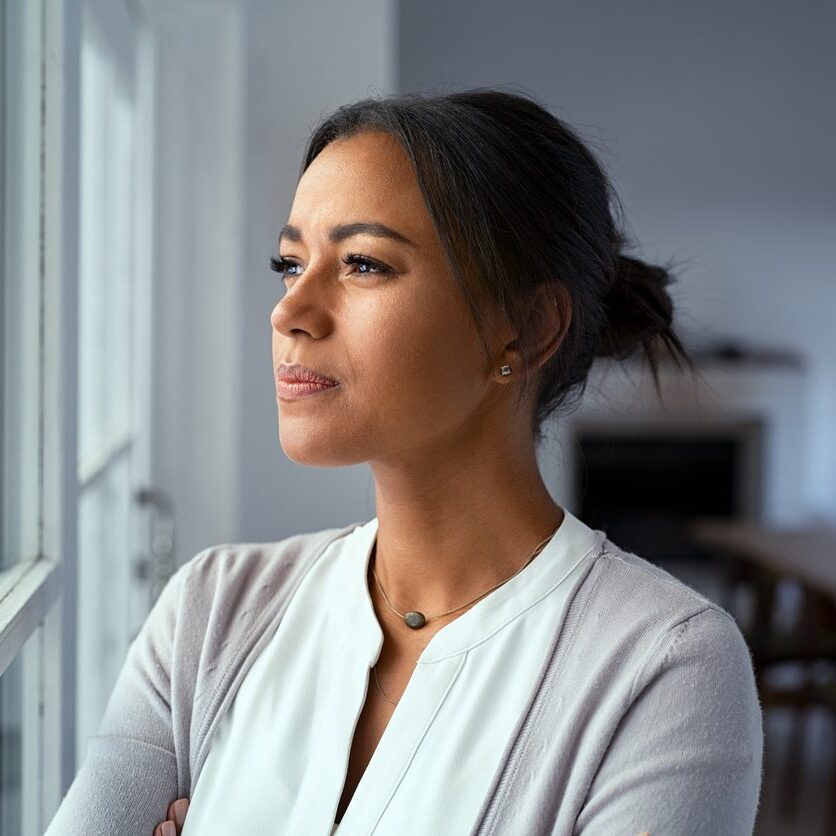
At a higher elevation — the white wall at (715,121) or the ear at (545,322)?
the white wall at (715,121)

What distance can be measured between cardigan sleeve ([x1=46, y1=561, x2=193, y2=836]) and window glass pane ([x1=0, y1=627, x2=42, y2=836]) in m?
0.15

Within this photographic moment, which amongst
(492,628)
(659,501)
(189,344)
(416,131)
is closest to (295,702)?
(492,628)

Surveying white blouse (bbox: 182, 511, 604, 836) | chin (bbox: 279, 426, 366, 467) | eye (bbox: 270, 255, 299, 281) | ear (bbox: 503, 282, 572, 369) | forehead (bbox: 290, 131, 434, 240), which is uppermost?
forehead (bbox: 290, 131, 434, 240)

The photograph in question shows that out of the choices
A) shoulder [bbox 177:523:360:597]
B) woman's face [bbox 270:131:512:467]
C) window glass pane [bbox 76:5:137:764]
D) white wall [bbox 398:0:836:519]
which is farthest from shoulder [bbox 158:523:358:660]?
white wall [bbox 398:0:836:519]

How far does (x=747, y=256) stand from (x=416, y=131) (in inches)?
194

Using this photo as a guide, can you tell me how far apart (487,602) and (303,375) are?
0.97ft

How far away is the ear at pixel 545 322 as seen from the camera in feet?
3.73

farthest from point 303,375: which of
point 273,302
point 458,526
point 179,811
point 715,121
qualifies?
point 715,121

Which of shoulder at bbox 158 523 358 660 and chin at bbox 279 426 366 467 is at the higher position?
chin at bbox 279 426 366 467

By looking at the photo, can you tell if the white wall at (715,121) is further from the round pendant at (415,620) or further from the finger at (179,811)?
the finger at (179,811)

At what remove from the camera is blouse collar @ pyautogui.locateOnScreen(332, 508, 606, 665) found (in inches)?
43.3

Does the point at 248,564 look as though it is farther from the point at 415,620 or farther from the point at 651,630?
the point at 651,630

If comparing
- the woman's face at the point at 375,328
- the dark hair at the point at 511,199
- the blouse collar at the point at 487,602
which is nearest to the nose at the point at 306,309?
the woman's face at the point at 375,328

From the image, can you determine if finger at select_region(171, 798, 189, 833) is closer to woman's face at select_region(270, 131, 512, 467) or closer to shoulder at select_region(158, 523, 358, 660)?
shoulder at select_region(158, 523, 358, 660)
